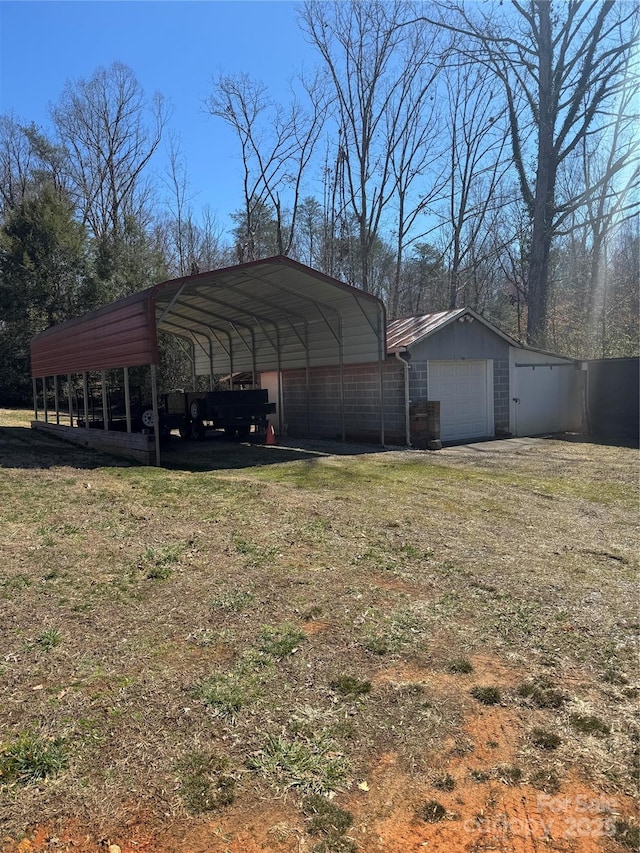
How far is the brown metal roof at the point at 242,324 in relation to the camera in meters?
11.6

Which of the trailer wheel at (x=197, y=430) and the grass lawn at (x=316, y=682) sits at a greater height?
the trailer wheel at (x=197, y=430)

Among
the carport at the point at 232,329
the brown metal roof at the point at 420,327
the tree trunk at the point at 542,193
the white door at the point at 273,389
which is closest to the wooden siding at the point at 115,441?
the carport at the point at 232,329

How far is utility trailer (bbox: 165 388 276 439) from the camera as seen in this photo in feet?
48.7

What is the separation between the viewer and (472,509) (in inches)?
287

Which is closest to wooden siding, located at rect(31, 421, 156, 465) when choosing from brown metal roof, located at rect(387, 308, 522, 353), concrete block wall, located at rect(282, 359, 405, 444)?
concrete block wall, located at rect(282, 359, 405, 444)

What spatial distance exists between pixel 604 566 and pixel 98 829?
4.48 metres

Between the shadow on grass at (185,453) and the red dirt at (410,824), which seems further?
the shadow on grass at (185,453)

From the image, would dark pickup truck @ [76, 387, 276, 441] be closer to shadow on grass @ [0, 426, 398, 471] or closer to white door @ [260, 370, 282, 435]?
shadow on grass @ [0, 426, 398, 471]

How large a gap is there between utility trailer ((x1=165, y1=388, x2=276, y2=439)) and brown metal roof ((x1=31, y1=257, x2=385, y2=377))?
2277 mm

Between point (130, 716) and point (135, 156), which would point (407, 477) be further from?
point (135, 156)

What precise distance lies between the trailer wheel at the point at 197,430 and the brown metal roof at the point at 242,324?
3119mm

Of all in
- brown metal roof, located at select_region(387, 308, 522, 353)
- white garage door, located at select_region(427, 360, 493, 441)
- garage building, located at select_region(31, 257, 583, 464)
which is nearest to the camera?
garage building, located at select_region(31, 257, 583, 464)

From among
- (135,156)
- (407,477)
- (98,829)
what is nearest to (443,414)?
(407,477)

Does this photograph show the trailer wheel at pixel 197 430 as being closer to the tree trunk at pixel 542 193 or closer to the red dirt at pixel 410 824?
the tree trunk at pixel 542 193
